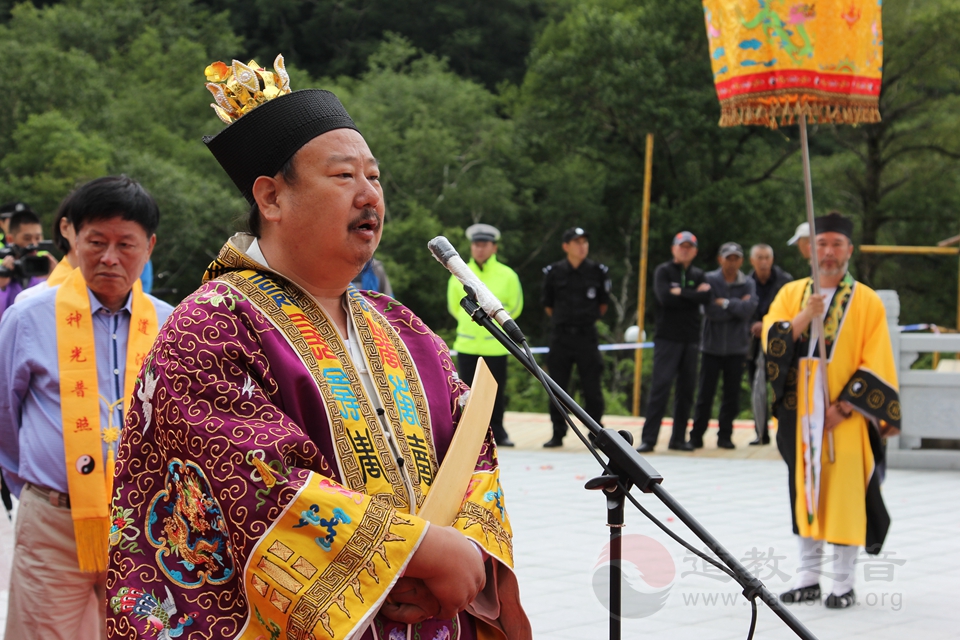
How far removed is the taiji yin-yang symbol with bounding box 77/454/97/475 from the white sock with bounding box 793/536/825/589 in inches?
137

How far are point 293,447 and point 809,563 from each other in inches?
156

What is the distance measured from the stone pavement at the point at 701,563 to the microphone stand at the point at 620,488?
2496mm

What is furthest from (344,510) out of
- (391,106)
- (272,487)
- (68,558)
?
(391,106)

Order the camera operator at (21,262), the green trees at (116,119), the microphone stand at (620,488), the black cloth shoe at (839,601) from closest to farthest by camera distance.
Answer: the microphone stand at (620,488) < the black cloth shoe at (839,601) < the camera operator at (21,262) < the green trees at (116,119)

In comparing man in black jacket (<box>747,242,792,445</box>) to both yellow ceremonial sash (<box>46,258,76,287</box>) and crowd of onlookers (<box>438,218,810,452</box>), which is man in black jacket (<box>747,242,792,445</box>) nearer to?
crowd of onlookers (<box>438,218,810,452</box>)

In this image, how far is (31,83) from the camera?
25.8 m

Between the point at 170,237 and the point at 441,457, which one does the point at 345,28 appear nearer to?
the point at 170,237

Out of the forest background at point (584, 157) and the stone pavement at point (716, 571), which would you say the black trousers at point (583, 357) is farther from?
the forest background at point (584, 157)

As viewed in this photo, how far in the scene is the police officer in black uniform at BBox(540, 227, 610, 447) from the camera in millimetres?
9789

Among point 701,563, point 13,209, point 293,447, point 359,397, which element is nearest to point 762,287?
point 701,563

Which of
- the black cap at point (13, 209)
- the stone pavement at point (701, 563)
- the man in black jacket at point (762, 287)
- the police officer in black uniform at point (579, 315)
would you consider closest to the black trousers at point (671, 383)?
the police officer in black uniform at point (579, 315)

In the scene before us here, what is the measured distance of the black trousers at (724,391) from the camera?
9859 mm

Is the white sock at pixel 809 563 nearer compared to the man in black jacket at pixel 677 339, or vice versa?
the white sock at pixel 809 563

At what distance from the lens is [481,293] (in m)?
2.13
